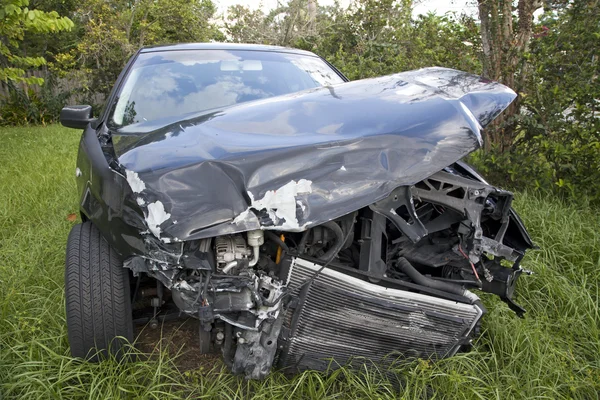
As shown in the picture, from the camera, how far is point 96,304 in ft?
6.06

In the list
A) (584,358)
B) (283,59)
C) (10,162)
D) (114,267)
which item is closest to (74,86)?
(10,162)

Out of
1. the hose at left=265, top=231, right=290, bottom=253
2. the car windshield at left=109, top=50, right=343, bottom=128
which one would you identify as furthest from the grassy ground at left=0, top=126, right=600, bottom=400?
the car windshield at left=109, top=50, right=343, bottom=128

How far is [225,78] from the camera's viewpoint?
2859 millimetres

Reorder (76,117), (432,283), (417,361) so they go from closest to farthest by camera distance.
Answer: (432,283) < (417,361) < (76,117)

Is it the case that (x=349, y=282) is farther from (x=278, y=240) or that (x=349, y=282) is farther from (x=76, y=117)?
(x=76, y=117)

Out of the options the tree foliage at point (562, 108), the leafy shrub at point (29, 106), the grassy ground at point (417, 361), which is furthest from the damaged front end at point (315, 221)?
the leafy shrub at point (29, 106)

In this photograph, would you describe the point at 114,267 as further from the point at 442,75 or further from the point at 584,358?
the point at 584,358

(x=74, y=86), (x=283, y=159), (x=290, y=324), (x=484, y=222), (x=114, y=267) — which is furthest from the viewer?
(x=74, y=86)

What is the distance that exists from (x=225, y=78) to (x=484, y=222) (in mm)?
1751

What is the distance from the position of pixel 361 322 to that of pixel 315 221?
1.66ft

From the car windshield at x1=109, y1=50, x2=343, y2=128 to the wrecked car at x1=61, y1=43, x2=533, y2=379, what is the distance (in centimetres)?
43

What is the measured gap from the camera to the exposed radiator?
5.45 ft

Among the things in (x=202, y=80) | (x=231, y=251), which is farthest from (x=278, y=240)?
(x=202, y=80)

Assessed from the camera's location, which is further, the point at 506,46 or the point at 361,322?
the point at 506,46
